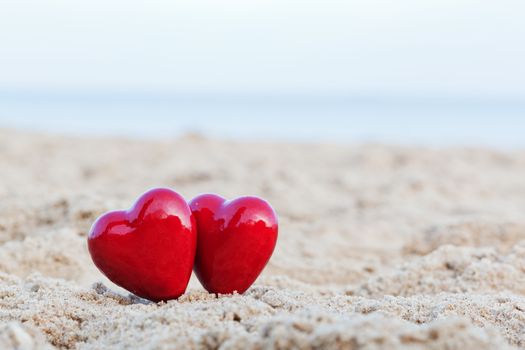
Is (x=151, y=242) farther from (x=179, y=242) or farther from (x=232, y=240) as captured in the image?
(x=232, y=240)

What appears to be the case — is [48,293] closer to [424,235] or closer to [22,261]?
[22,261]

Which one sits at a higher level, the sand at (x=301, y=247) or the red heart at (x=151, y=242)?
the red heart at (x=151, y=242)

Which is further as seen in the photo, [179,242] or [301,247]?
[301,247]

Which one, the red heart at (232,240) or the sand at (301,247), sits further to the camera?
the red heart at (232,240)

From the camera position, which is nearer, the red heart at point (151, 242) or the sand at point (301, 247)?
the sand at point (301, 247)

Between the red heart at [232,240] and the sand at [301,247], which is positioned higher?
the red heart at [232,240]

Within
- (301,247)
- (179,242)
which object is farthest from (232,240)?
(301,247)
